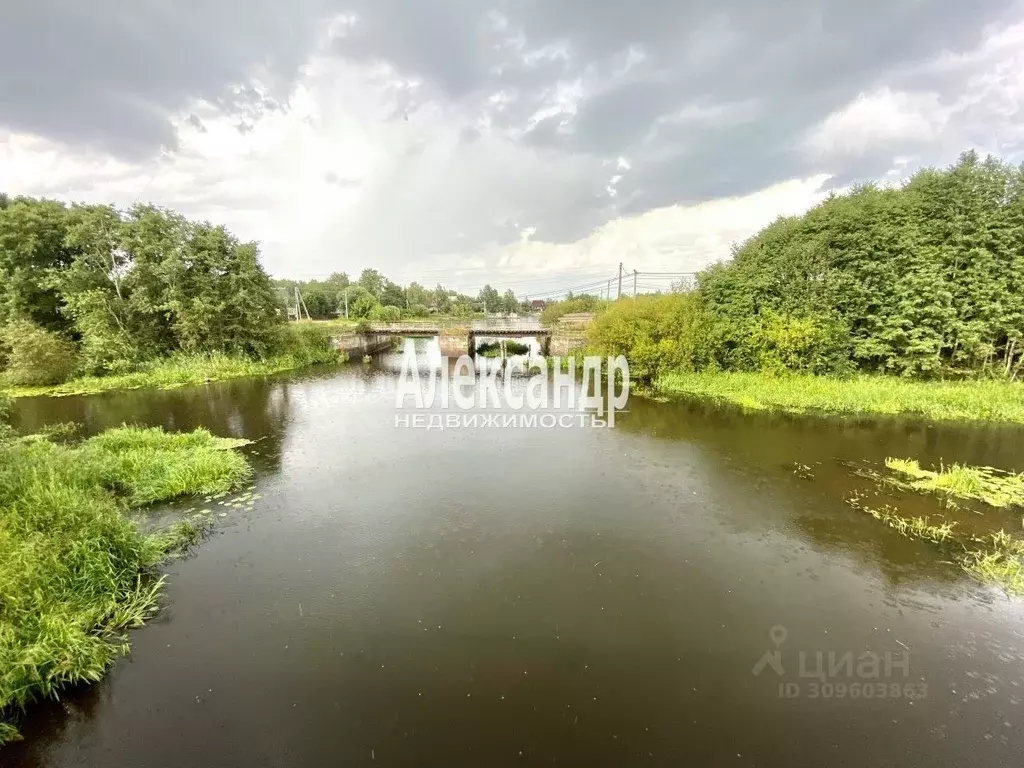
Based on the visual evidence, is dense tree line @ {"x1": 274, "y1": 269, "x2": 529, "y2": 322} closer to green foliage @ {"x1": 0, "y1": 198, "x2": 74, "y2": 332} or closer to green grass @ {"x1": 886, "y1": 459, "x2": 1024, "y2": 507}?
green foliage @ {"x1": 0, "y1": 198, "x2": 74, "y2": 332}

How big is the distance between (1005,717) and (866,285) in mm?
16888

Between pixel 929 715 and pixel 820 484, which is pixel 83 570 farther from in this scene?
pixel 820 484

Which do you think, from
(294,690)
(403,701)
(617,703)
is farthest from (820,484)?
(294,690)

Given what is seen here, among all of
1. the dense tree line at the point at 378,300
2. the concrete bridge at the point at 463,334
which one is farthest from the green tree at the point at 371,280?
the concrete bridge at the point at 463,334

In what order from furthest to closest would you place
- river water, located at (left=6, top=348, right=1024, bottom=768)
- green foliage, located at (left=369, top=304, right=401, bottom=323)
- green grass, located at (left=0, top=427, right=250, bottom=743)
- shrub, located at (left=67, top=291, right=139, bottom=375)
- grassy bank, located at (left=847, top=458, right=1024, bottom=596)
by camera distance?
green foliage, located at (left=369, top=304, right=401, bottom=323) → shrub, located at (left=67, top=291, right=139, bottom=375) → grassy bank, located at (left=847, top=458, right=1024, bottom=596) → green grass, located at (left=0, top=427, right=250, bottom=743) → river water, located at (left=6, top=348, right=1024, bottom=768)

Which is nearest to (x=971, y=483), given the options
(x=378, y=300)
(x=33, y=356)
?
(x=33, y=356)

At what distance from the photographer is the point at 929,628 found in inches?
→ 212

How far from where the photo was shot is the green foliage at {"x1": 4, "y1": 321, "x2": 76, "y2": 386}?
17766mm

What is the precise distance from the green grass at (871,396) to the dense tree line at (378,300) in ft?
122

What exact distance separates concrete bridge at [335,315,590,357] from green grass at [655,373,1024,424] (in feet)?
38.1

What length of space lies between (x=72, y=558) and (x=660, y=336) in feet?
62.1

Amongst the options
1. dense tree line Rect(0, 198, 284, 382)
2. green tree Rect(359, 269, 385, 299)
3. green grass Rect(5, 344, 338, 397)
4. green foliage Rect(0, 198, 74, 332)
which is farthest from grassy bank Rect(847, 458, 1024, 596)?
green tree Rect(359, 269, 385, 299)

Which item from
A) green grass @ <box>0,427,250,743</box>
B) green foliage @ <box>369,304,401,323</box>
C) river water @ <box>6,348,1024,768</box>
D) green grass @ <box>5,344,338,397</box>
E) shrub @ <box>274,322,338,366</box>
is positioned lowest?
river water @ <box>6,348,1024,768</box>

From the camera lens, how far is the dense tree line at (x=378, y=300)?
50188 mm
